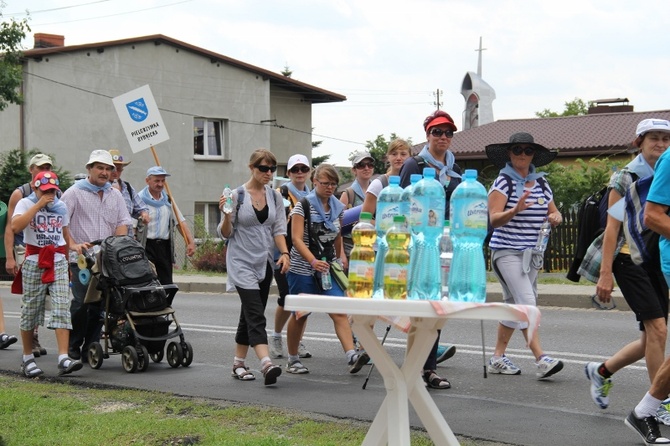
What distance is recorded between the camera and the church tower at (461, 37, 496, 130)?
48750mm

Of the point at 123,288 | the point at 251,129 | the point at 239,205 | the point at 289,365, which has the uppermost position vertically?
the point at 251,129

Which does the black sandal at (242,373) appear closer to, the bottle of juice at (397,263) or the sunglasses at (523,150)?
the sunglasses at (523,150)

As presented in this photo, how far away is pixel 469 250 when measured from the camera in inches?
178

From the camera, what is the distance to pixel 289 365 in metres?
9.27

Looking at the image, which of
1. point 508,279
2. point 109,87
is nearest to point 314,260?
point 508,279

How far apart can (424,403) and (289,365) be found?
469 centimetres

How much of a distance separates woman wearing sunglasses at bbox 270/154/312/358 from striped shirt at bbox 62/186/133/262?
5.49 ft

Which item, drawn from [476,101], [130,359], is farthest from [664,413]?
[476,101]

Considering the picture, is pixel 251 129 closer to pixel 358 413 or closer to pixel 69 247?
pixel 69 247

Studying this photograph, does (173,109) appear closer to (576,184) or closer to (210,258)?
(210,258)

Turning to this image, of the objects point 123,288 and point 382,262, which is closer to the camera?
point 382,262

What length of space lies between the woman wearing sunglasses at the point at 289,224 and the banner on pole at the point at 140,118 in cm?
403

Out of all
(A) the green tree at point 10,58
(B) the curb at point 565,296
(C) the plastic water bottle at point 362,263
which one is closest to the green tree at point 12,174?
(A) the green tree at point 10,58

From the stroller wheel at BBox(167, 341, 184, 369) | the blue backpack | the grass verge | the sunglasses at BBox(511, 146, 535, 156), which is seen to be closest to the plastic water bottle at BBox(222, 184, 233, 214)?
the grass verge
